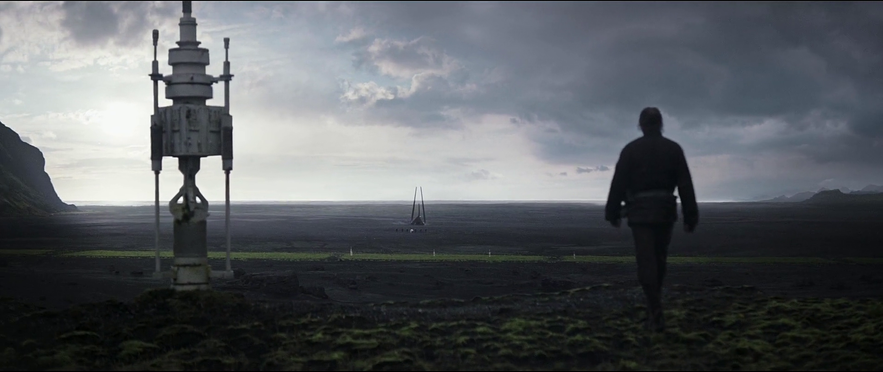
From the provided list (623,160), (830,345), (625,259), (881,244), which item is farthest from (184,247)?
(881,244)

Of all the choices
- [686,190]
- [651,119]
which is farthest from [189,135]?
[686,190]

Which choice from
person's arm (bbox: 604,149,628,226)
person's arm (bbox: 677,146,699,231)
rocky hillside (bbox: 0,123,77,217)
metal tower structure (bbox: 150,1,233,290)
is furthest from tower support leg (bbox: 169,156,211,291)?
rocky hillside (bbox: 0,123,77,217)

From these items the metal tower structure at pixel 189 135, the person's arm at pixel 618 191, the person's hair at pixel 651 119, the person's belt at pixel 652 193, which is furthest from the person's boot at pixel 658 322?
the metal tower structure at pixel 189 135

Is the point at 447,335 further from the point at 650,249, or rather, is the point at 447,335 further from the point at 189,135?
the point at 189,135

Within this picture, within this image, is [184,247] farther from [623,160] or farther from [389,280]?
[389,280]

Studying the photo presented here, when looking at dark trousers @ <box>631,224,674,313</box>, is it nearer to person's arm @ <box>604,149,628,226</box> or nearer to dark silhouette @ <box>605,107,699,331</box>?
dark silhouette @ <box>605,107,699,331</box>
